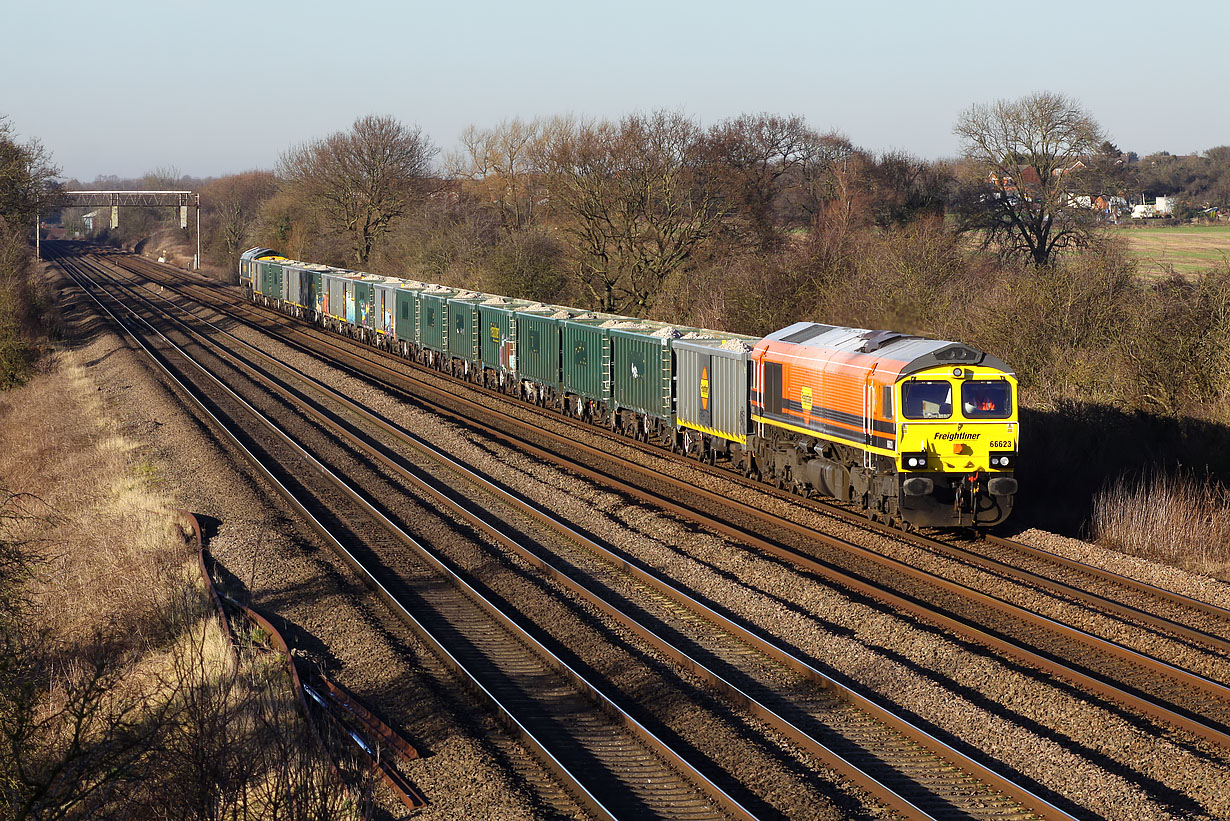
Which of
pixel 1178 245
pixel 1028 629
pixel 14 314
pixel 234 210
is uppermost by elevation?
pixel 234 210

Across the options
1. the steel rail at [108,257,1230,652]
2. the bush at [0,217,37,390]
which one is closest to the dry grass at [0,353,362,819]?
the steel rail at [108,257,1230,652]

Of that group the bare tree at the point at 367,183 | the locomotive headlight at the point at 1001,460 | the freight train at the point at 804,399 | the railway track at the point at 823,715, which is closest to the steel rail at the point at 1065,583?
the freight train at the point at 804,399

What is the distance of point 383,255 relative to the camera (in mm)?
70125

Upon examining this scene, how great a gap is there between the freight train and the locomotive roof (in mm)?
29

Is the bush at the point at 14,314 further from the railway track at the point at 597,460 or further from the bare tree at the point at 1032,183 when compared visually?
the bare tree at the point at 1032,183

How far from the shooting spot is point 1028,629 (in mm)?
13023

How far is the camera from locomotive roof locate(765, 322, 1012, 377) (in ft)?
53.6

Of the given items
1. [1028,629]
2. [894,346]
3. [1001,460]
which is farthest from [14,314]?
[1028,629]

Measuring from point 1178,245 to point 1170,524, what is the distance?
31.9 meters

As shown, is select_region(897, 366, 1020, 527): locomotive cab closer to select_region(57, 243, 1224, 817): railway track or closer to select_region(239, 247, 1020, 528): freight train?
select_region(239, 247, 1020, 528): freight train

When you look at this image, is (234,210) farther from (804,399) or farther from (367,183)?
(804,399)

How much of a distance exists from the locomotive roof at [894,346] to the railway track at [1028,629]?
287 cm

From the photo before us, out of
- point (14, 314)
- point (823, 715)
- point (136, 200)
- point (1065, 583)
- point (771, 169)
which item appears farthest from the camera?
point (136, 200)

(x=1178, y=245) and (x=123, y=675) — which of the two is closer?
(x=123, y=675)
